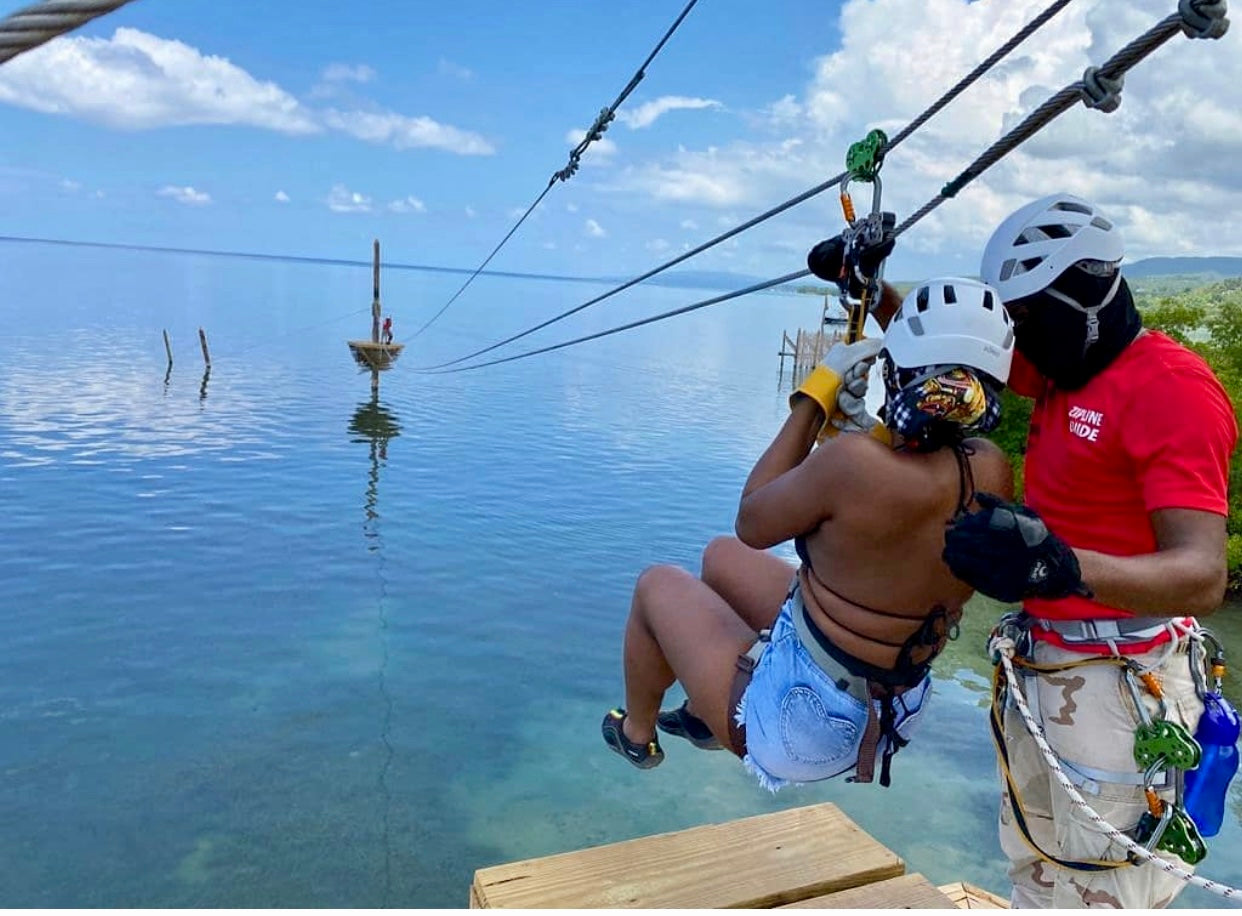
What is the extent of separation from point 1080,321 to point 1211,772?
1.36 meters

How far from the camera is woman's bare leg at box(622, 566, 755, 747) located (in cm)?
316

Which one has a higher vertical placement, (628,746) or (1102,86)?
(1102,86)

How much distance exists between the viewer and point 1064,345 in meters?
2.78

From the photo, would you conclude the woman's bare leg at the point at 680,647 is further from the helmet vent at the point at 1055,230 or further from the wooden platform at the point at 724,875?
the helmet vent at the point at 1055,230

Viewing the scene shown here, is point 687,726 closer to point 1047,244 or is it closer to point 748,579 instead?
point 748,579

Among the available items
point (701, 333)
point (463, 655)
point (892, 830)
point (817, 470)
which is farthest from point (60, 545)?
point (701, 333)

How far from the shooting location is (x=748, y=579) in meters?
3.51

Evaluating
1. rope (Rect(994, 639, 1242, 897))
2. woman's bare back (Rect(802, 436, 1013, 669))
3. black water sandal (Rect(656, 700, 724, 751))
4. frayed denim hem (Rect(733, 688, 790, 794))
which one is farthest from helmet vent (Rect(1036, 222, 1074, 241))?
black water sandal (Rect(656, 700, 724, 751))

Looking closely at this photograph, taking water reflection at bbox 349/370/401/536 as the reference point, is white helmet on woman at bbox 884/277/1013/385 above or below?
above

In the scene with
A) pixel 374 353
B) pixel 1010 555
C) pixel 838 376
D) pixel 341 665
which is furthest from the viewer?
pixel 374 353

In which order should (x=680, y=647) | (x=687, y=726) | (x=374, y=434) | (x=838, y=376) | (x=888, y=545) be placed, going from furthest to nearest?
(x=374, y=434) → (x=687, y=726) → (x=680, y=647) → (x=838, y=376) → (x=888, y=545)

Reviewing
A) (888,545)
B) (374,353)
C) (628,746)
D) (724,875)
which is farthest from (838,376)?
(374,353)

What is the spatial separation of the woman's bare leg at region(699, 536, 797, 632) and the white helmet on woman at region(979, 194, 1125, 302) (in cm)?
126

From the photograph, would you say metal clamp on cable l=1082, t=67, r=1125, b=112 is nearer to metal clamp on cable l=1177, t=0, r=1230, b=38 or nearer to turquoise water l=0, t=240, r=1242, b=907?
metal clamp on cable l=1177, t=0, r=1230, b=38
